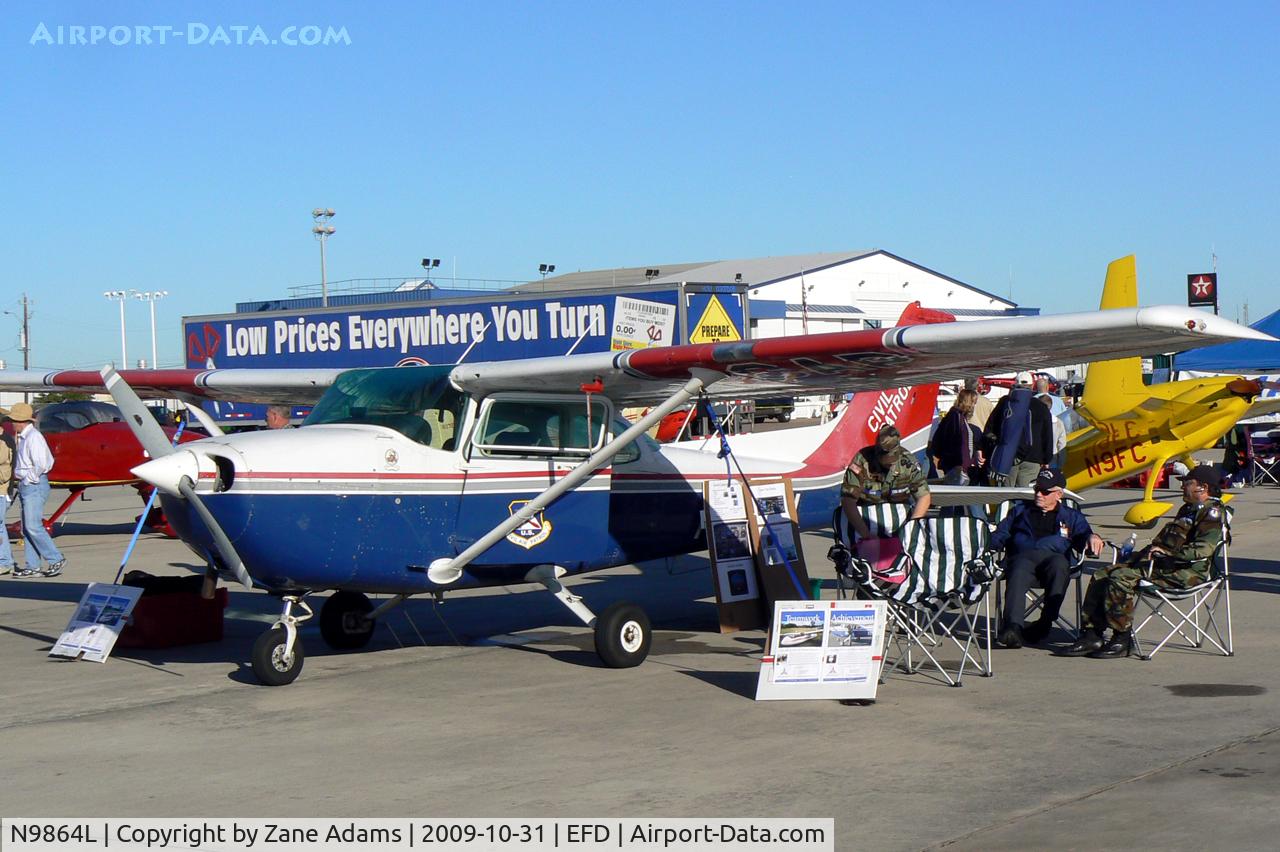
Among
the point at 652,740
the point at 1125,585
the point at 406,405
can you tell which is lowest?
the point at 652,740

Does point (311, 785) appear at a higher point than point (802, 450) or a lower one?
lower

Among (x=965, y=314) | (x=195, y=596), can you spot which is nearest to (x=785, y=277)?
(x=965, y=314)

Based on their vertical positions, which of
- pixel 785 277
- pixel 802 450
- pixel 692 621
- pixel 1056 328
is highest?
pixel 785 277

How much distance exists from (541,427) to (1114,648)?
399 cm

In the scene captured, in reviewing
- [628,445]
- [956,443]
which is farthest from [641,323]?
[628,445]

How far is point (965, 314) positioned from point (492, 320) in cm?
6007

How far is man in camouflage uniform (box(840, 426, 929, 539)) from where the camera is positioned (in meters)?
9.30

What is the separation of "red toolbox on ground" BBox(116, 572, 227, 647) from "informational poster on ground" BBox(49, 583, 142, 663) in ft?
0.97

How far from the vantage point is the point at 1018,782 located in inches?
231

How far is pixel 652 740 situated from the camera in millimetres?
6875

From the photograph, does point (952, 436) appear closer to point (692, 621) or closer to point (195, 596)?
point (692, 621)

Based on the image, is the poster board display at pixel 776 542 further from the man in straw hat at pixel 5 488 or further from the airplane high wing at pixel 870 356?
the man in straw hat at pixel 5 488

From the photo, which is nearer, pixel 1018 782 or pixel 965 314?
pixel 1018 782

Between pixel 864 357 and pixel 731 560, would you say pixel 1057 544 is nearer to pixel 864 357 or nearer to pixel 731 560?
pixel 864 357
